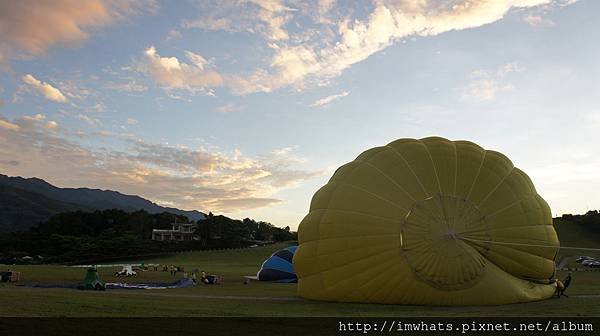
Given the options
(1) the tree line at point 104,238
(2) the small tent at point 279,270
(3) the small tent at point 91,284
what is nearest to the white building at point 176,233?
(1) the tree line at point 104,238

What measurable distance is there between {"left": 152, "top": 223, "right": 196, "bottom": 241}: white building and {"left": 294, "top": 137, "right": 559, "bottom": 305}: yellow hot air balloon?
108 meters

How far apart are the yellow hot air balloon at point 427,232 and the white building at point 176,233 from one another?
4261 inches

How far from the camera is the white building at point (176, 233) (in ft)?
414

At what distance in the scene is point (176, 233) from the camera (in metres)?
134

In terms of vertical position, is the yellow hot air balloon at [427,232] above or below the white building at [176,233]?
below

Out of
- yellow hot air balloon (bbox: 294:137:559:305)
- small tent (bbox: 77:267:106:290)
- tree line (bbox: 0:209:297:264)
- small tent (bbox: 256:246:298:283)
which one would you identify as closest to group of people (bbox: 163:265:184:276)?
small tent (bbox: 256:246:298:283)

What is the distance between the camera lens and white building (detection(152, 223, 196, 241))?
126294 millimetres

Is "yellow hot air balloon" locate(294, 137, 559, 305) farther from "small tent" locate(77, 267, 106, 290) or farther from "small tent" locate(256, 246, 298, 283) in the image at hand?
"small tent" locate(256, 246, 298, 283)

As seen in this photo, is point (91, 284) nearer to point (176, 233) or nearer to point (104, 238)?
point (104, 238)

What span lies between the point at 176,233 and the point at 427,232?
123960mm

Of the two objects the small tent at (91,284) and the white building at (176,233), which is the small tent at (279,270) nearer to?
the small tent at (91,284)

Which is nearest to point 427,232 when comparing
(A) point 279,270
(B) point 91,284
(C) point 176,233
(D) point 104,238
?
(A) point 279,270
